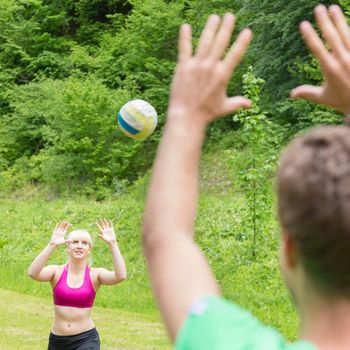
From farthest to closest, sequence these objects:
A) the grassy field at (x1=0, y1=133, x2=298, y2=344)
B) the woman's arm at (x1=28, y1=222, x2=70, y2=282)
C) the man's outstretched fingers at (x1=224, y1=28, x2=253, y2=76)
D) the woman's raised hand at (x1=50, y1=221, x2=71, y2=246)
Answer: the grassy field at (x1=0, y1=133, x2=298, y2=344) < the woman's raised hand at (x1=50, y1=221, x2=71, y2=246) < the woman's arm at (x1=28, y1=222, x2=70, y2=282) < the man's outstretched fingers at (x1=224, y1=28, x2=253, y2=76)

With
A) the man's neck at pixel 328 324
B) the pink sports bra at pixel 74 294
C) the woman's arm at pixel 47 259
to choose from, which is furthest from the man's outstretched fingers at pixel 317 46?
the pink sports bra at pixel 74 294

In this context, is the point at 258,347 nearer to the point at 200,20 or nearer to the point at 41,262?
the point at 41,262

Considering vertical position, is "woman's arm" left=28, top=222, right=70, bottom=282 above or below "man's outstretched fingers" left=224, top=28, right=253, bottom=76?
above

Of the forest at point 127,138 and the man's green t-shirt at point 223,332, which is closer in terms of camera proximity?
the man's green t-shirt at point 223,332

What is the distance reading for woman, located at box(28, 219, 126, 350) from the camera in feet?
25.8

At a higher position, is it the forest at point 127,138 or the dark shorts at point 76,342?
the forest at point 127,138

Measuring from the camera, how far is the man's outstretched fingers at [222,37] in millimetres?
1556

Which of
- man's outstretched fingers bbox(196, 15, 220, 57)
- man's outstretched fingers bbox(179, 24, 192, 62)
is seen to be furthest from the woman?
man's outstretched fingers bbox(196, 15, 220, 57)

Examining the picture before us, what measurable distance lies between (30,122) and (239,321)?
1329 inches

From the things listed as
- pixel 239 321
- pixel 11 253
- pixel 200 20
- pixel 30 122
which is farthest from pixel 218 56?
pixel 30 122

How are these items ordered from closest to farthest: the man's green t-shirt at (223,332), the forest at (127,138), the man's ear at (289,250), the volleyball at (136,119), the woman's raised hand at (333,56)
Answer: the man's green t-shirt at (223,332) < the man's ear at (289,250) < the woman's raised hand at (333,56) < the volleyball at (136,119) < the forest at (127,138)

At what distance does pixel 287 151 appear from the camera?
1.39 m

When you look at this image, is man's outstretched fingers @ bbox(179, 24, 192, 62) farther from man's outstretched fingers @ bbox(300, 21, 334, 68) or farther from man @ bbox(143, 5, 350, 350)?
man's outstretched fingers @ bbox(300, 21, 334, 68)

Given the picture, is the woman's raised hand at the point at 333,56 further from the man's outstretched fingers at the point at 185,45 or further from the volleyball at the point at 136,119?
the volleyball at the point at 136,119
